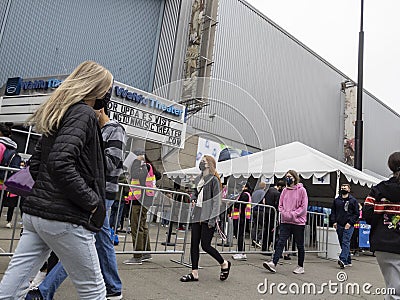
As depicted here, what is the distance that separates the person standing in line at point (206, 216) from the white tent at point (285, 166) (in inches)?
152

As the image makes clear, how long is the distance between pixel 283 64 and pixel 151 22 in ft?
31.7

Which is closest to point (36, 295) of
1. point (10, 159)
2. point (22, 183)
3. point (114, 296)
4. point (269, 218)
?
point (114, 296)

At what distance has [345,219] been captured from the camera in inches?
274

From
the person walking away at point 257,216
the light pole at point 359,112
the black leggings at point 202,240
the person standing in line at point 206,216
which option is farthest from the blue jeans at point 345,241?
the light pole at point 359,112

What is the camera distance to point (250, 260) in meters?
6.43

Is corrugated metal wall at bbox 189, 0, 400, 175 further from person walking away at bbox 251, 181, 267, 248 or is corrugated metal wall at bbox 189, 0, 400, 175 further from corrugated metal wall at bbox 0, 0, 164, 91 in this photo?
person walking away at bbox 251, 181, 267, 248

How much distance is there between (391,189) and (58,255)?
118 inches

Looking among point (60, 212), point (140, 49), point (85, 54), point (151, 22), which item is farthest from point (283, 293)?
point (151, 22)

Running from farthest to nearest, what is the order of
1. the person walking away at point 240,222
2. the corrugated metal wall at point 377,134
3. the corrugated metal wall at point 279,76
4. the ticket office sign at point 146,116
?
the corrugated metal wall at point 377,134, the corrugated metal wall at point 279,76, the ticket office sign at point 146,116, the person walking away at point 240,222

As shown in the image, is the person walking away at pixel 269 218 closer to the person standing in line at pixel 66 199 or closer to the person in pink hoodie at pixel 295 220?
the person in pink hoodie at pixel 295 220

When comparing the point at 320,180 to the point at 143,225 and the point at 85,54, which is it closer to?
the point at 143,225

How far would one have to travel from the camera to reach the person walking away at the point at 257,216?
7222mm

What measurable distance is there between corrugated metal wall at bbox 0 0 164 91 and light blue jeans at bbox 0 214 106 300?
14506mm

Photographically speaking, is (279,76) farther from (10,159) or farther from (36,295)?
(36,295)
